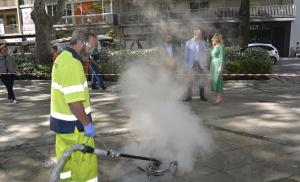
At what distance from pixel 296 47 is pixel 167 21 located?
2562 cm

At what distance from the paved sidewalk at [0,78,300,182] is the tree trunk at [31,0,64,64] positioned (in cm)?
652

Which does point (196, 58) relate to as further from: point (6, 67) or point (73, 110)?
point (73, 110)

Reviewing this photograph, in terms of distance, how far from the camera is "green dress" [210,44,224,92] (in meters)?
9.35

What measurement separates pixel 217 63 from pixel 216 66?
3.1 inches

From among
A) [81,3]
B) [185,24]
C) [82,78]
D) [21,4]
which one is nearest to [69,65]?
[82,78]

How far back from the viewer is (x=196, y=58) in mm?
9570

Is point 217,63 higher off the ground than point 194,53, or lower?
lower

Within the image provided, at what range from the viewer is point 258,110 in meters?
8.85

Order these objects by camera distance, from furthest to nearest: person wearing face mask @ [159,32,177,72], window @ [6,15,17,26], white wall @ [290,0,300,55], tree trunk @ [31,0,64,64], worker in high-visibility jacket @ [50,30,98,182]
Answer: window @ [6,15,17,26], white wall @ [290,0,300,55], tree trunk @ [31,0,64,64], person wearing face mask @ [159,32,177,72], worker in high-visibility jacket @ [50,30,98,182]

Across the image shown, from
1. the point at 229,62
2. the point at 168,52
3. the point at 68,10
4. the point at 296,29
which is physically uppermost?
the point at 68,10

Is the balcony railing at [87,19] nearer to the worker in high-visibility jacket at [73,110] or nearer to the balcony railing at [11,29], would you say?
the balcony railing at [11,29]

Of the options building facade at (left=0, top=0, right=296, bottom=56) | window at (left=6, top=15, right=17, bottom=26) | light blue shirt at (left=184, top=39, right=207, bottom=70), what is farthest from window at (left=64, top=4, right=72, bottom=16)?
light blue shirt at (left=184, top=39, right=207, bottom=70)

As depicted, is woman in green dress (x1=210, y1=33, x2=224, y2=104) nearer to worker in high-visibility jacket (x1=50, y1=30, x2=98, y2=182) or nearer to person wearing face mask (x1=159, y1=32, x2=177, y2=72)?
person wearing face mask (x1=159, y1=32, x2=177, y2=72)

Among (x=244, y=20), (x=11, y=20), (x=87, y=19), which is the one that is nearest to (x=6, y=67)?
(x=244, y=20)
